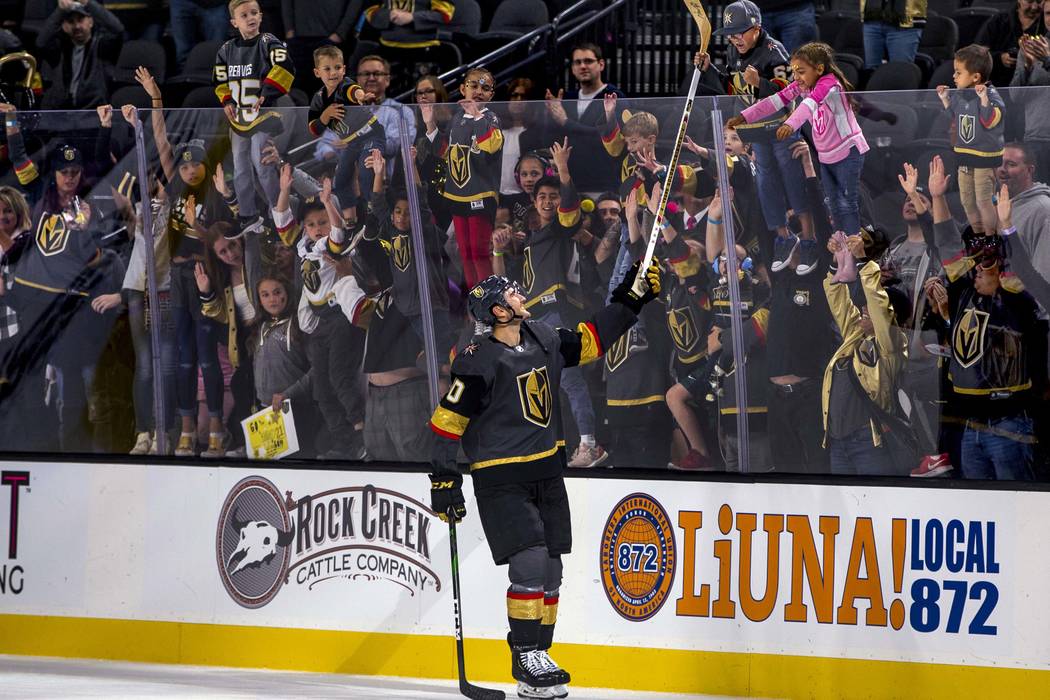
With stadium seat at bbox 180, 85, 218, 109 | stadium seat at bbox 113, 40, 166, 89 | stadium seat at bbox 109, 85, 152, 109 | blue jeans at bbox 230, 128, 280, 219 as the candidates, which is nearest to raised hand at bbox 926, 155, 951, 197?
blue jeans at bbox 230, 128, 280, 219

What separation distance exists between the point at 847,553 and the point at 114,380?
11.3 feet

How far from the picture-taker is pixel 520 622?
5746 millimetres

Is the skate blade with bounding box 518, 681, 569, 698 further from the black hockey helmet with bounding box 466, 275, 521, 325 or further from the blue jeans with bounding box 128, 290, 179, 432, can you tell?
the blue jeans with bounding box 128, 290, 179, 432

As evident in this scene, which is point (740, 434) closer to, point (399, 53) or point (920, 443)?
point (920, 443)

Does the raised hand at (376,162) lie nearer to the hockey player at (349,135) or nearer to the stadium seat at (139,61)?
the hockey player at (349,135)

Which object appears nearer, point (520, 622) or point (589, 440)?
point (520, 622)

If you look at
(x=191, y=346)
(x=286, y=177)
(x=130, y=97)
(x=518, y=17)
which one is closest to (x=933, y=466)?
(x=286, y=177)

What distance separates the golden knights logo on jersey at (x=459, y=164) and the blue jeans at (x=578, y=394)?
697 mm

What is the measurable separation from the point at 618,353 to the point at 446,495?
3.21 ft

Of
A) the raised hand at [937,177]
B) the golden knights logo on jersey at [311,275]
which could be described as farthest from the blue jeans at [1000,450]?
the golden knights logo on jersey at [311,275]

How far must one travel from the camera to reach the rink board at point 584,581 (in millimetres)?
5629

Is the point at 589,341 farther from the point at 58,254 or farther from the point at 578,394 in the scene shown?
the point at 58,254

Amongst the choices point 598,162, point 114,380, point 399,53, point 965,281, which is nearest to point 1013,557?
point 965,281

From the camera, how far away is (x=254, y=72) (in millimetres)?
7371
